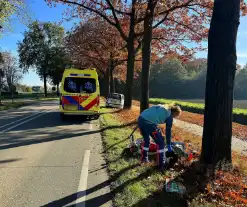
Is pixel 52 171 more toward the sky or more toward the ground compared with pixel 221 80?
more toward the ground

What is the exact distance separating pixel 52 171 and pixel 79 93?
29.2 feet

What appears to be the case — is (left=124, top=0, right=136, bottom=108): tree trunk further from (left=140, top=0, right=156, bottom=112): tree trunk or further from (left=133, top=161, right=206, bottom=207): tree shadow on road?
(left=133, top=161, right=206, bottom=207): tree shadow on road

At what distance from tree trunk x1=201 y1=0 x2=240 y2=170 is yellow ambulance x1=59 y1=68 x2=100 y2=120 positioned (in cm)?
953

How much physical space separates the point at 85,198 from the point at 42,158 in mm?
2952

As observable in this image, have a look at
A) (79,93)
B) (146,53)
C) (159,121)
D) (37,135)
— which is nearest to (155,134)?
(159,121)

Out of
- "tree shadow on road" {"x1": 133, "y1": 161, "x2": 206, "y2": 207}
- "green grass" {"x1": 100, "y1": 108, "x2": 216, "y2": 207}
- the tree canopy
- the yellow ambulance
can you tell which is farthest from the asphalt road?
the tree canopy

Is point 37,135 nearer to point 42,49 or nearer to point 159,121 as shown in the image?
point 159,121

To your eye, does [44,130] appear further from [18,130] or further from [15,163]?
[15,163]

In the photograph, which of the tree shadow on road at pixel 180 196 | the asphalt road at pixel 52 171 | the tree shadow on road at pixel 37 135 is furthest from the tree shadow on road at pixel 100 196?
the tree shadow on road at pixel 37 135

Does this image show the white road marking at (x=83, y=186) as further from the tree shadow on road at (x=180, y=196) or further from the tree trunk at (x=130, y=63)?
the tree trunk at (x=130, y=63)

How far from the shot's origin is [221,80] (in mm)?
6020

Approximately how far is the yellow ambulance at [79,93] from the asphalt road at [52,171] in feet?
14.1

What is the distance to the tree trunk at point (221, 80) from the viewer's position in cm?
594

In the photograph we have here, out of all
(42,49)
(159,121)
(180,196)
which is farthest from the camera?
(42,49)
